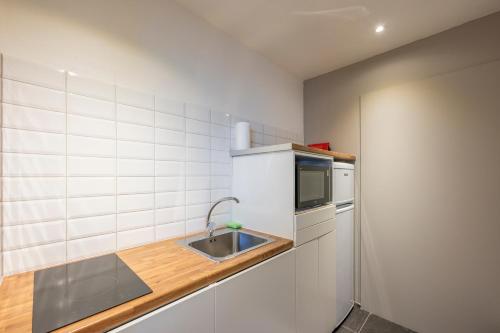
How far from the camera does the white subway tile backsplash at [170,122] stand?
1.31m

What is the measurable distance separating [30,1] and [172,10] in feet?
2.34

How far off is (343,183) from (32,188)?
2.09 meters

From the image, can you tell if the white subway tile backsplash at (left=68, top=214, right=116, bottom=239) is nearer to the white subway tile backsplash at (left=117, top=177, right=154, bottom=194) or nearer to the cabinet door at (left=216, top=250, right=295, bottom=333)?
the white subway tile backsplash at (left=117, top=177, right=154, bottom=194)

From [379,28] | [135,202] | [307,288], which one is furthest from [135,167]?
[379,28]

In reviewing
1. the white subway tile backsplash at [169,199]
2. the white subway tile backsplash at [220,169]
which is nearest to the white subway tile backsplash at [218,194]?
the white subway tile backsplash at [220,169]

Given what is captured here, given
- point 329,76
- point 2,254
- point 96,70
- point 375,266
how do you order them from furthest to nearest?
point 329,76
point 375,266
point 96,70
point 2,254

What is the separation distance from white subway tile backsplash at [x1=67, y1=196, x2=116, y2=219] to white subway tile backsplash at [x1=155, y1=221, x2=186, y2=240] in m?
0.29

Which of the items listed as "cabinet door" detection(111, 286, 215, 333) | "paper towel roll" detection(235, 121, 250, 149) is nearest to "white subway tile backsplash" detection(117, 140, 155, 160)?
"paper towel roll" detection(235, 121, 250, 149)

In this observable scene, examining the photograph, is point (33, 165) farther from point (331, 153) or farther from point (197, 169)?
point (331, 153)

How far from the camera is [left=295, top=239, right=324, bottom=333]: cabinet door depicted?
4.50 feet

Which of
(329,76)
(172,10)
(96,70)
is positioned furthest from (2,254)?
(329,76)

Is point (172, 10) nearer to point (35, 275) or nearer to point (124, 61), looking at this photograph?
point (124, 61)

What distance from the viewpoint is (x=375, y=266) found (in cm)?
193

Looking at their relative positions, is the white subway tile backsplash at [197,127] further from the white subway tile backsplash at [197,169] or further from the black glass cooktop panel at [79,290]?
the black glass cooktop panel at [79,290]
